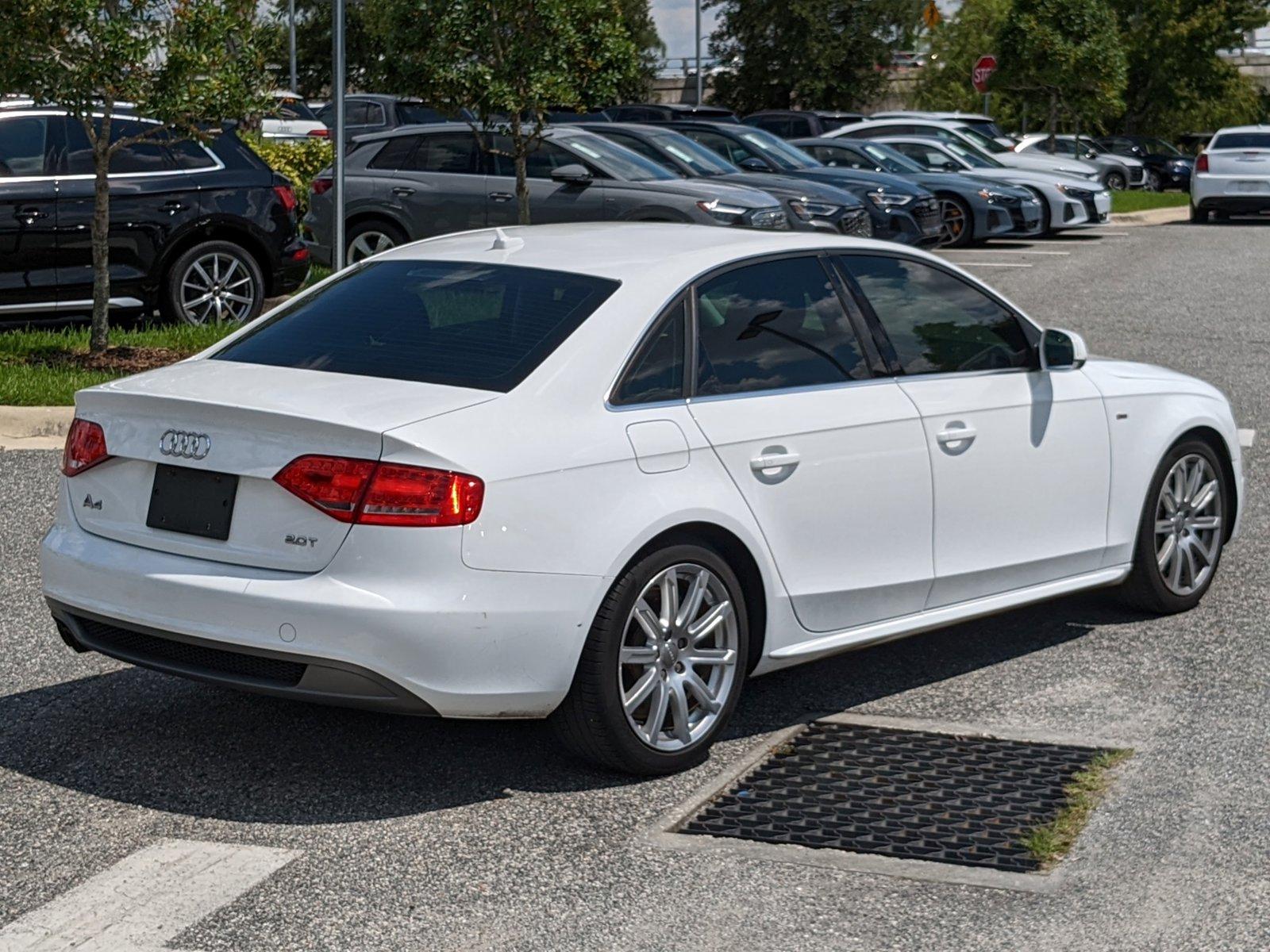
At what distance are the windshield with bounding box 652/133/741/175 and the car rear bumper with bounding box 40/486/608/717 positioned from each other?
47.3 ft

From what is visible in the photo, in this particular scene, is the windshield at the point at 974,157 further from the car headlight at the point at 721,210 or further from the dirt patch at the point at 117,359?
the dirt patch at the point at 117,359

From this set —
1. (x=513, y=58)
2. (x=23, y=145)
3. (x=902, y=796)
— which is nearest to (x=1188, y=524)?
(x=902, y=796)

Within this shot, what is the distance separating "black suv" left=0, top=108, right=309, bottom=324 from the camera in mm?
12562

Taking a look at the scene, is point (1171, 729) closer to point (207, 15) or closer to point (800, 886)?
point (800, 886)

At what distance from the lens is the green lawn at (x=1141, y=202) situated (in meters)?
35.1

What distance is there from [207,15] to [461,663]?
8409 millimetres

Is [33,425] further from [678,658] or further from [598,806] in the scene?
[598,806]

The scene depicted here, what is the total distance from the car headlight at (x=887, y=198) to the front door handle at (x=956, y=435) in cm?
1551

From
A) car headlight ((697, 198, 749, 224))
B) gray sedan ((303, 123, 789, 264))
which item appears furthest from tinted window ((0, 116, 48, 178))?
car headlight ((697, 198, 749, 224))

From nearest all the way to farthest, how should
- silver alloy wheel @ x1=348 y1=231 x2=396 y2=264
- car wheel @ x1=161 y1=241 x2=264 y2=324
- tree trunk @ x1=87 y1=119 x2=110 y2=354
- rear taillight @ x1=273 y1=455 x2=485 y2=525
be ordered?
rear taillight @ x1=273 y1=455 x2=485 y2=525
tree trunk @ x1=87 y1=119 x2=110 y2=354
car wheel @ x1=161 y1=241 x2=264 y2=324
silver alloy wheel @ x1=348 y1=231 x2=396 y2=264

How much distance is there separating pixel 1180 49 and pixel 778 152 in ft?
141

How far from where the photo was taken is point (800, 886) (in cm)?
449

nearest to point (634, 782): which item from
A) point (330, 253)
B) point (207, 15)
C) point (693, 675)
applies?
point (693, 675)

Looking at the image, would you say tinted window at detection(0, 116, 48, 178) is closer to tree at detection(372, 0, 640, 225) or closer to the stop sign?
tree at detection(372, 0, 640, 225)
